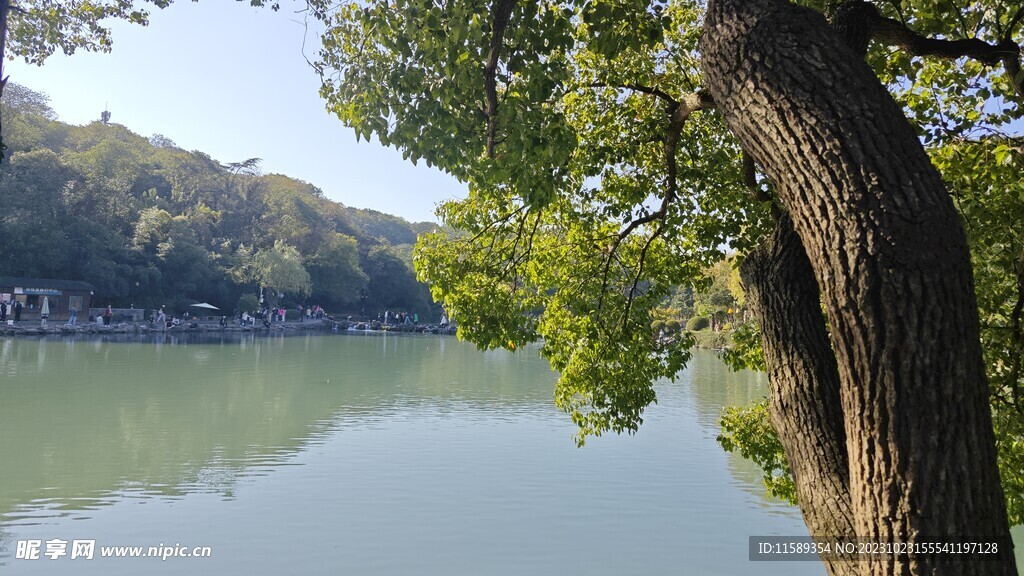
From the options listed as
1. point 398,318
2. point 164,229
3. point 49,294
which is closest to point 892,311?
point 49,294

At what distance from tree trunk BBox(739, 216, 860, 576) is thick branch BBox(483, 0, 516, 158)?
4.28ft

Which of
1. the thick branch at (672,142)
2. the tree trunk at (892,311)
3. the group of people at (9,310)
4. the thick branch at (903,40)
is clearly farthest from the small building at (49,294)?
the tree trunk at (892,311)

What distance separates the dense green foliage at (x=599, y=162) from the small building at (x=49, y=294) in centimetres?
3655

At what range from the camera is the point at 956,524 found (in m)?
1.68

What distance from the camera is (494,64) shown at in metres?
3.19

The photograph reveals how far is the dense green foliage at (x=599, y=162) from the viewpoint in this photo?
328 centimetres

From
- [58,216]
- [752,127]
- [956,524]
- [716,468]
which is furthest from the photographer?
[58,216]

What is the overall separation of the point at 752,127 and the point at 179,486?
962 cm

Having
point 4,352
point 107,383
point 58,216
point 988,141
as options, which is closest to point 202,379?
point 107,383

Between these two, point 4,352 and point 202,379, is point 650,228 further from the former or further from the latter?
point 4,352

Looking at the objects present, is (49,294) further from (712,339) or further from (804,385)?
(804,385)

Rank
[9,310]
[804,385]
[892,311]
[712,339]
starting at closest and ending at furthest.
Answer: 1. [892,311]
2. [804,385]
3. [9,310]
4. [712,339]

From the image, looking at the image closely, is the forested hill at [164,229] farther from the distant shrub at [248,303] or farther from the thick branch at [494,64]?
the thick branch at [494,64]

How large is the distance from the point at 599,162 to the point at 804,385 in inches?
112
